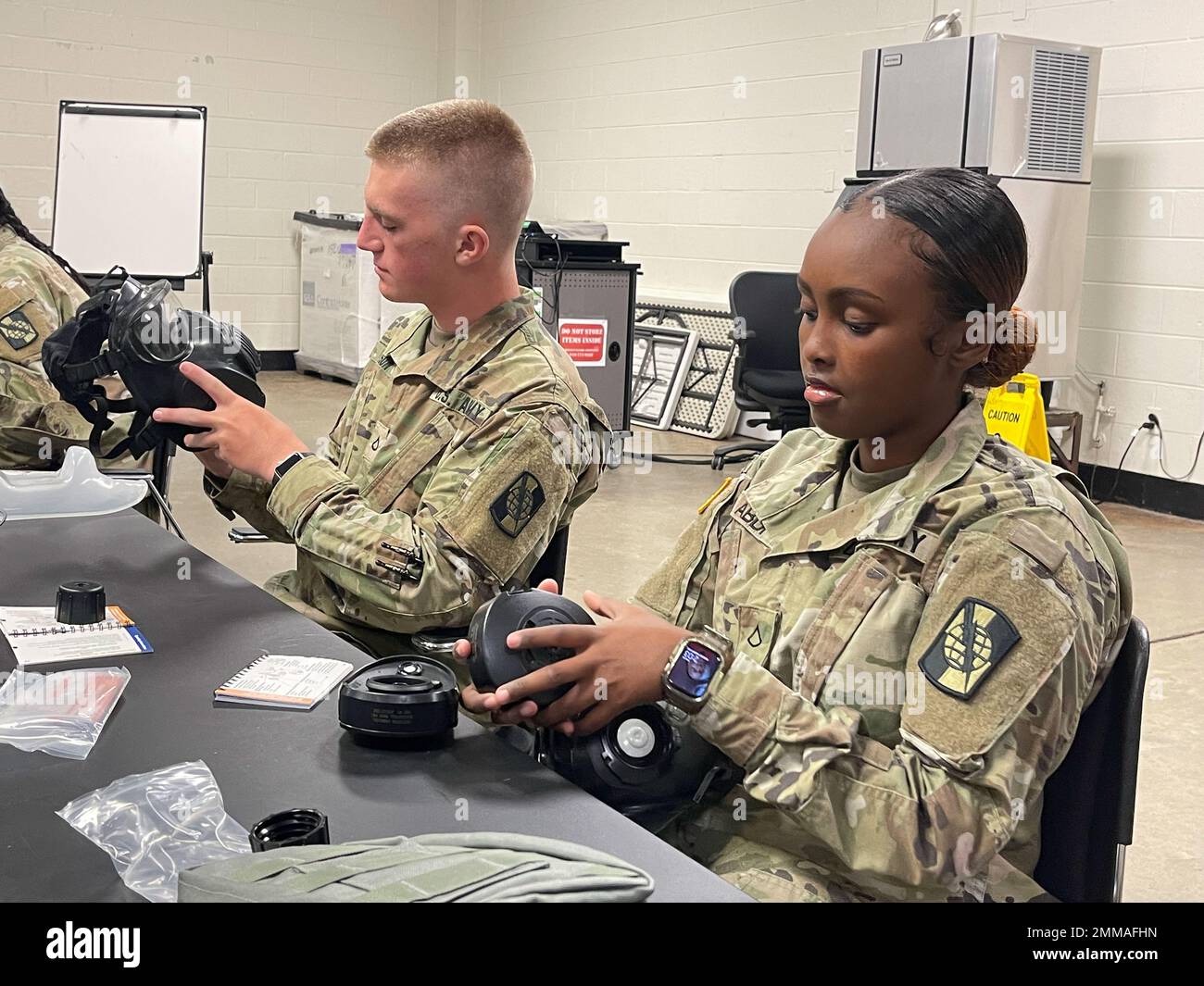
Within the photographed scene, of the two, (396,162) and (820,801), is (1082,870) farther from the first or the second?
(396,162)

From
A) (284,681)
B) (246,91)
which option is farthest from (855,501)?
(246,91)

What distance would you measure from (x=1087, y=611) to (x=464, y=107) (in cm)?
133

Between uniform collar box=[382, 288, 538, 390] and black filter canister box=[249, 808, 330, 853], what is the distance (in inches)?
40.8

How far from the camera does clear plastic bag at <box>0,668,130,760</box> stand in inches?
44.4

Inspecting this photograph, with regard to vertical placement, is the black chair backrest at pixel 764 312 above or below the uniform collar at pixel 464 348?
above

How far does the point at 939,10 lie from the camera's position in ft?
19.9

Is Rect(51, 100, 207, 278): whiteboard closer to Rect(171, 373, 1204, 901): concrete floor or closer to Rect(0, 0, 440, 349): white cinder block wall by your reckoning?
Rect(171, 373, 1204, 901): concrete floor

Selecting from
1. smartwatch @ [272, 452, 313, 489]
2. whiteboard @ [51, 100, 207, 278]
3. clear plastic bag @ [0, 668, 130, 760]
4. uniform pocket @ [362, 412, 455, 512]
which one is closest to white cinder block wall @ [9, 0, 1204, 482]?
whiteboard @ [51, 100, 207, 278]

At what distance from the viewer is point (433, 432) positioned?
6.13 ft

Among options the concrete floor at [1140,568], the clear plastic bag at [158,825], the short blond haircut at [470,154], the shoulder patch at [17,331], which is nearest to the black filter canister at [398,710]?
the clear plastic bag at [158,825]

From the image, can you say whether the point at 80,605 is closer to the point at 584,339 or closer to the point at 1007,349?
the point at 1007,349

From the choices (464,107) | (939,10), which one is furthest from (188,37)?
(464,107)

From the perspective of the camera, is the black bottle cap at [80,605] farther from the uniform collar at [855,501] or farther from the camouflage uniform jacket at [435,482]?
the uniform collar at [855,501]

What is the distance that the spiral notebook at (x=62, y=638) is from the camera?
136 cm
